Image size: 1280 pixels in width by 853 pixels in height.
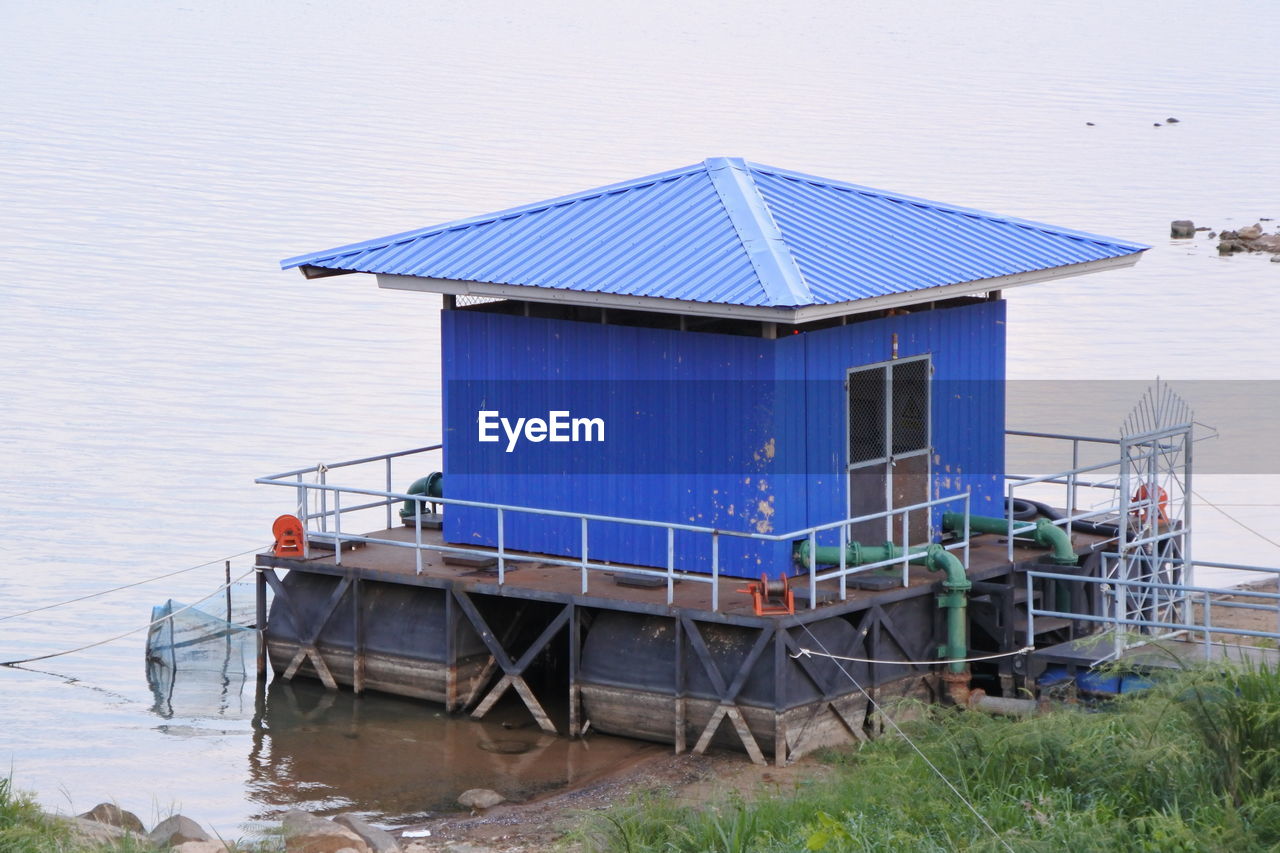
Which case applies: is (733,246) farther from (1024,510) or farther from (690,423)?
(1024,510)

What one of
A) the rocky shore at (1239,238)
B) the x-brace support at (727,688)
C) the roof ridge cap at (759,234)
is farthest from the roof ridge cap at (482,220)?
the rocky shore at (1239,238)

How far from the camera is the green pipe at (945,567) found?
65.6ft

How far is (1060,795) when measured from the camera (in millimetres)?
14477

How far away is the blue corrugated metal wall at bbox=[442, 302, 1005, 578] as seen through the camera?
794 inches

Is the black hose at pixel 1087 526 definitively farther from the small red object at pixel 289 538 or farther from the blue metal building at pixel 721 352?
the small red object at pixel 289 538

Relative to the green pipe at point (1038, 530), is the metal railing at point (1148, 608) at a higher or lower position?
lower

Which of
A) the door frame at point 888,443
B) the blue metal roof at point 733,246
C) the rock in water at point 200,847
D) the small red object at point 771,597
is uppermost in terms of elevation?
the blue metal roof at point 733,246

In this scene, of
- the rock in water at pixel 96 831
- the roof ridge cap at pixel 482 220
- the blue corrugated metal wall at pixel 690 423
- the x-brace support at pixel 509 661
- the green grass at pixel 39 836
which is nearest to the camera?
the green grass at pixel 39 836

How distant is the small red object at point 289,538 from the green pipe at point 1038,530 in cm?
722

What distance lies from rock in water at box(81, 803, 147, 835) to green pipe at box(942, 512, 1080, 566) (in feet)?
30.5

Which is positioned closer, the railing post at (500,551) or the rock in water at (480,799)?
the rock in water at (480,799)

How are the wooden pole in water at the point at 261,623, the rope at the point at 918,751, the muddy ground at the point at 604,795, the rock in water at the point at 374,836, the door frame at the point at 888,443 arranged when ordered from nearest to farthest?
the rope at the point at 918,751
the rock in water at the point at 374,836
the muddy ground at the point at 604,795
the door frame at the point at 888,443
the wooden pole in water at the point at 261,623

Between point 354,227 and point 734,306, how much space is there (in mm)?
35020

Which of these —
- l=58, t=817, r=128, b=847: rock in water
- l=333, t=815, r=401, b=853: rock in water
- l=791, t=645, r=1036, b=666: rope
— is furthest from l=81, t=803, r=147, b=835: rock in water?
l=791, t=645, r=1036, b=666: rope
